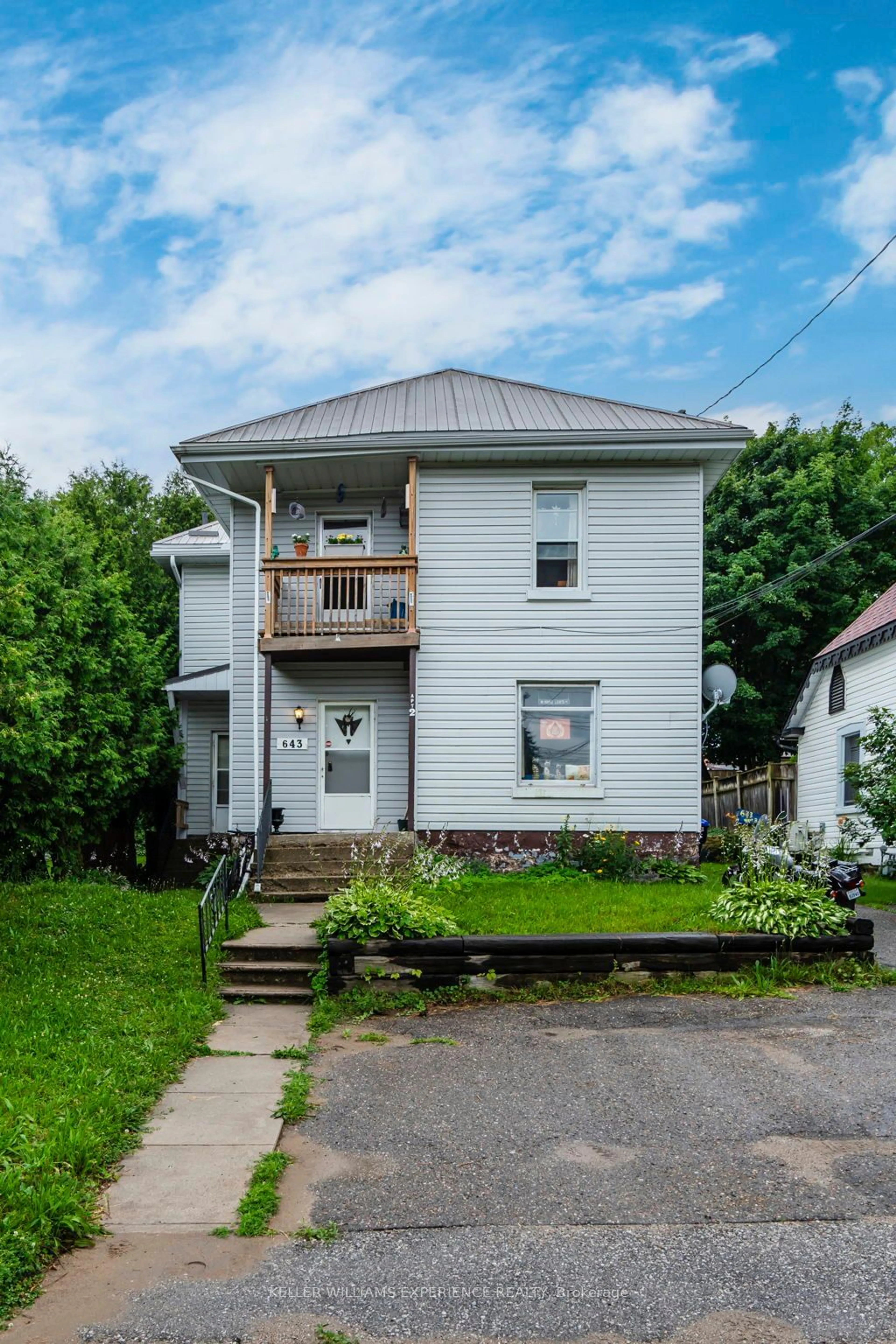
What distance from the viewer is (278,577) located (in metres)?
14.0

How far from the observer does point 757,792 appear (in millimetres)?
22484

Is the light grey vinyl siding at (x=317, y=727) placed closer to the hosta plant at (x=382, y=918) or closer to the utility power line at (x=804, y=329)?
the hosta plant at (x=382, y=918)

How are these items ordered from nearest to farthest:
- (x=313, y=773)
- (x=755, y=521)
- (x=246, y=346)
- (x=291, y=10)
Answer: (x=291, y=10)
(x=313, y=773)
(x=246, y=346)
(x=755, y=521)

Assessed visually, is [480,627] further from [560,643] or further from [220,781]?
[220,781]

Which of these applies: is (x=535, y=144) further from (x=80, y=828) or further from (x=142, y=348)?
(x=80, y=828)

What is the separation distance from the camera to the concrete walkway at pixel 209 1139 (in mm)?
3928

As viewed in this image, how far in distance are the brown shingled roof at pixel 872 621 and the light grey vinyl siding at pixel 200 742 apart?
11997 millimetres

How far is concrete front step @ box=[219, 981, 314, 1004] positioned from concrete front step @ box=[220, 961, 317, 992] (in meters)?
0.10

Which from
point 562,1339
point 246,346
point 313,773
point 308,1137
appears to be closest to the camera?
point 562,1339

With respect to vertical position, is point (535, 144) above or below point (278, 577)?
above

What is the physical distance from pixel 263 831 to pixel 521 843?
368 centimetres

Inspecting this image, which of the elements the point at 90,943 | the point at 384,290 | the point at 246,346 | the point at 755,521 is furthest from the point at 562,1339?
the point at 755,521

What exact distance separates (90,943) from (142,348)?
15685mm

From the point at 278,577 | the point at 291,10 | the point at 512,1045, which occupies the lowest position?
the point at 512,1045
